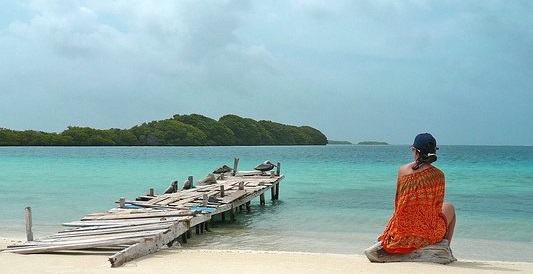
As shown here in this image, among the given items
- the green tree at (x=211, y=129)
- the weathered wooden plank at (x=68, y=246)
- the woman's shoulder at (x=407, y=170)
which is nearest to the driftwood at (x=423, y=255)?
the woman's shoulder at (x=407, y=170)

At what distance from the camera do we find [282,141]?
→ 17500 centimetres

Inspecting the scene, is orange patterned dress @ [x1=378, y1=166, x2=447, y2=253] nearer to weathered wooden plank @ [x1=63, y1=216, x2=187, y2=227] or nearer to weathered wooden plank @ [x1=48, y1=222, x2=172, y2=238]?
weathered wooden plank @ [x1=48, y1=222, x2=172, y2=238]

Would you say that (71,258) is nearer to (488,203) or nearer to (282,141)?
(488,203)

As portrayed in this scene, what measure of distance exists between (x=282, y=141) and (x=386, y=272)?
550 ft

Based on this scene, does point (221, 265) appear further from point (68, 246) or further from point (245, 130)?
point (245, 130)

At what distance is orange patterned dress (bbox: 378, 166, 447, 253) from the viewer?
24.1 feet

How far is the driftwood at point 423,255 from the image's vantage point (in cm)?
766

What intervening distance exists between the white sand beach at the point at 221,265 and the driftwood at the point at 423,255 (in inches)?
4.1

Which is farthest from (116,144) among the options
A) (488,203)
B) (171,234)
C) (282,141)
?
(171,234)

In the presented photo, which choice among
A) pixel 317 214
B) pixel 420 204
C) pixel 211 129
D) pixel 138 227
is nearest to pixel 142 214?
pixel 138 227

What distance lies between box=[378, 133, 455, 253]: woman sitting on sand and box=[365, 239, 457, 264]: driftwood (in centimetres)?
7

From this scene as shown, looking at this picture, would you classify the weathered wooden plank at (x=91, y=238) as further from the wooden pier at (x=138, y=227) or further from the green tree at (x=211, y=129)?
the green tree at (x=211, y=129)

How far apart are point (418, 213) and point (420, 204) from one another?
0.41 ft

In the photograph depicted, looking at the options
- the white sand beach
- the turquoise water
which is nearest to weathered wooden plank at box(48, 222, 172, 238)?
the white sand beach
